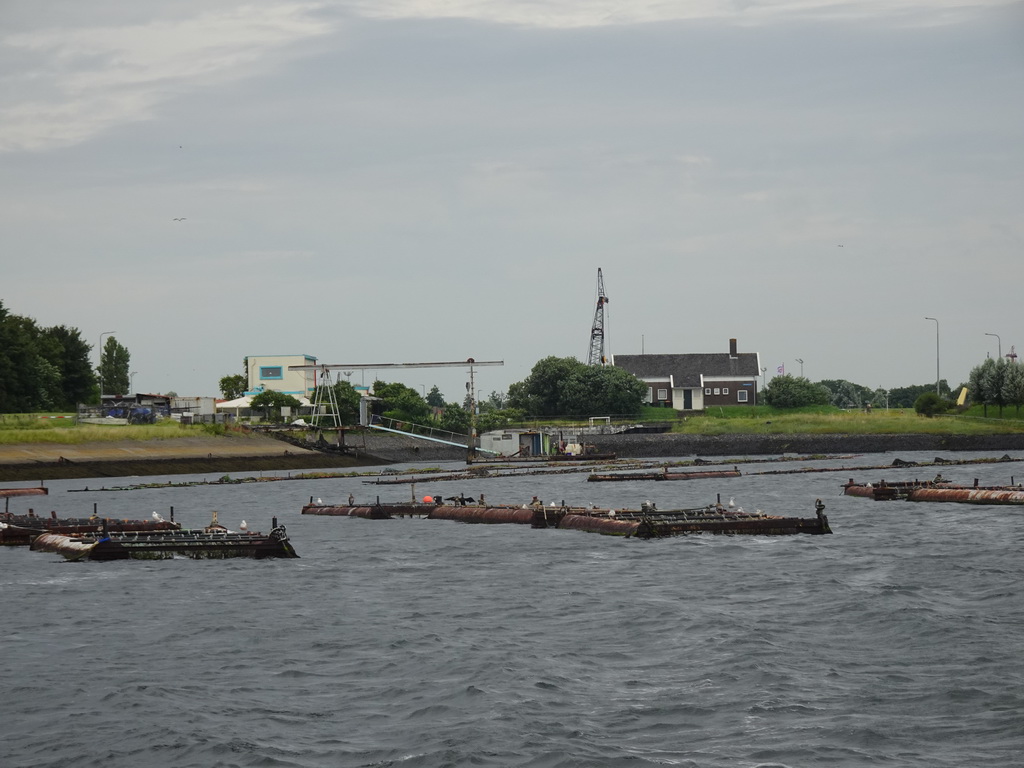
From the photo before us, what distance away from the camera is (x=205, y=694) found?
28.2m

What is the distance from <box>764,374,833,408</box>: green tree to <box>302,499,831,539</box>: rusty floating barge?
120925mm

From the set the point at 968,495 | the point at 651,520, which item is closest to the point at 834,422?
the point at 968,495

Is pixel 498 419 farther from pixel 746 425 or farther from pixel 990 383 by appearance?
pixel 990 383

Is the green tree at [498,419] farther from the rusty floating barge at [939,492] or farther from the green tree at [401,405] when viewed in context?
the rusty floating barge at [939,492]

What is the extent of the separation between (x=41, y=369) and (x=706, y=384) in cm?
9880

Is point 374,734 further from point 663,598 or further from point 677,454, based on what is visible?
point 677,454

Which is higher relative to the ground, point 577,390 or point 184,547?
point 577,390

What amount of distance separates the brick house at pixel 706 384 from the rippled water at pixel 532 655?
138061 millimetres

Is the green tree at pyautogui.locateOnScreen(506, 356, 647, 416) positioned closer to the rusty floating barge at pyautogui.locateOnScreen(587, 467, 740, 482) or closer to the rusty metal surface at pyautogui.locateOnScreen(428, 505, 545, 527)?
the rusty floating barge at pyautogui.locateOnScreen(587, 467, 740, 482)

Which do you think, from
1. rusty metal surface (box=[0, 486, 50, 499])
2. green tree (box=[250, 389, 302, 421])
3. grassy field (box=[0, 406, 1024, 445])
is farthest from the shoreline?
green tree (box=[250, 389, 302, 421])

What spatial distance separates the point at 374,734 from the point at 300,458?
115 metres

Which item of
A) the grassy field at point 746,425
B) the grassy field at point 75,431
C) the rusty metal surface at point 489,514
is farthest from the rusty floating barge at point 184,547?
the grassy field at point 746,425

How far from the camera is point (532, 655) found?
31656mm

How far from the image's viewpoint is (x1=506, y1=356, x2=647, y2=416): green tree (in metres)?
182
